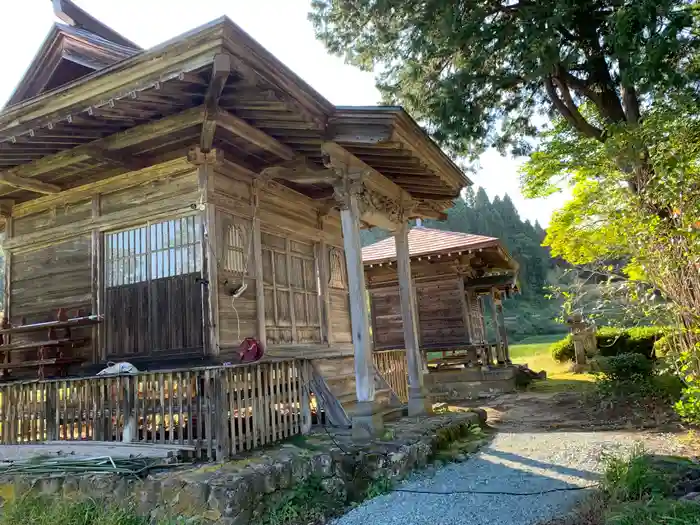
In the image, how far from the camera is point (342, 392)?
822 centimetres

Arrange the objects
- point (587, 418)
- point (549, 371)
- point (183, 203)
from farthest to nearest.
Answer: point (549, 371)
point (587, 418)
point (183, 203)

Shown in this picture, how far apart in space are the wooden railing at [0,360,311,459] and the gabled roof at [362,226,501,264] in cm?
992

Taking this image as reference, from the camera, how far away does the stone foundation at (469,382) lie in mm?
15961

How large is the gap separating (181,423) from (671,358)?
6946 millimetres

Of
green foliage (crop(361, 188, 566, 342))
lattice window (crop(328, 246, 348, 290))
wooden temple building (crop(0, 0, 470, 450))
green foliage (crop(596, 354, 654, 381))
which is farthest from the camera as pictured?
green foliage (crop(361, 188, 566, 342))

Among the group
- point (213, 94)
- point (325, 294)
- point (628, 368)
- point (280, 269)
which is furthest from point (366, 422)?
point (628, 368)

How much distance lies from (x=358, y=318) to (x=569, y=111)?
24.4 ft

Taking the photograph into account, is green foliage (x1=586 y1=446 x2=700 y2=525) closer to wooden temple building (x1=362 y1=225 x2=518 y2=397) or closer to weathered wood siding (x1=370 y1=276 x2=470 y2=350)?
wooden temple building (x1=362 y1=225 x2=518 y2=397)

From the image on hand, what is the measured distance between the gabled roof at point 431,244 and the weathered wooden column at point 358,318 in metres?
8.38

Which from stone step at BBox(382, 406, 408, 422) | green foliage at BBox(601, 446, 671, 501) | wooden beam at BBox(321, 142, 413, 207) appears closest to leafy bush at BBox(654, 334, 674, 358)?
green foliage at BBox(601, 446, 671, 501)

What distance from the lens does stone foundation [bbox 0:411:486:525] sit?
4.44 m

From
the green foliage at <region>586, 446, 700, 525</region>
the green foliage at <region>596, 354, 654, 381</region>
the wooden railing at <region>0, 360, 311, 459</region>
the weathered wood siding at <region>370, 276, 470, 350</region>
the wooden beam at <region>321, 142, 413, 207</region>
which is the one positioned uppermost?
the wooden beam at <region>321, 142, 413, 207</region>

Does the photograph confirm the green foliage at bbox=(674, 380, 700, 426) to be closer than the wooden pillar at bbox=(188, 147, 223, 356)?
Yes

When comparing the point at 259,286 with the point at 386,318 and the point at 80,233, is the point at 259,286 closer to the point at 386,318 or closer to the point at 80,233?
the point at 80,233
